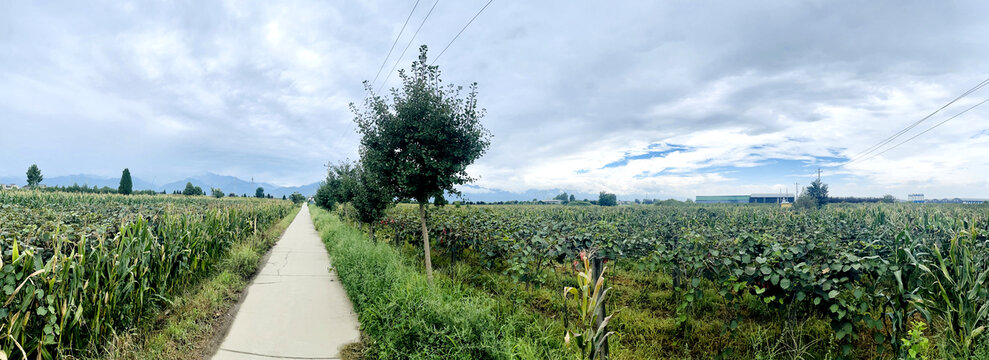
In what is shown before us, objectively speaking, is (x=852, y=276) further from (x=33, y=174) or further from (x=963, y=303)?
(x=33, y=174)

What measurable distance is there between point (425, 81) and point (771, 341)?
5.84 meters

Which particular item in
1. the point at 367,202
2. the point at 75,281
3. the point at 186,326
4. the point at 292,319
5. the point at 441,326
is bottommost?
the point at 292,319

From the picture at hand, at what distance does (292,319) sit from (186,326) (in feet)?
3.79

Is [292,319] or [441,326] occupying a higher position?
[441,326]

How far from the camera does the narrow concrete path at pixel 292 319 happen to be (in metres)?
4.16

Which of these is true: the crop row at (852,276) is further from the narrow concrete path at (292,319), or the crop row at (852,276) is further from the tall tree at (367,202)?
the tall tree at (367,202)

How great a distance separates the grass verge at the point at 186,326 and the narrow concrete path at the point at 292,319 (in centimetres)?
21

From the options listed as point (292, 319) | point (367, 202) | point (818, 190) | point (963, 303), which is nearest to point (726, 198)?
point (818, 190)

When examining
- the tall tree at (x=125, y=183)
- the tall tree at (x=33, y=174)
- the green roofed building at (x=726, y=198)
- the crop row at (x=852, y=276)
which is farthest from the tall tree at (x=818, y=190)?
the tall tree at (x=33, y=174)

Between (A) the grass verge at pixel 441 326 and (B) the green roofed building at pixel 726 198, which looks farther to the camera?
(B) the green roofed building at pixel 726 198

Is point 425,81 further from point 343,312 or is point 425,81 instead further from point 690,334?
point 690,334

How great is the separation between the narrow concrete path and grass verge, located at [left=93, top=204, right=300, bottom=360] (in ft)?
0.68

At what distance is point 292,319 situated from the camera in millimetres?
5141

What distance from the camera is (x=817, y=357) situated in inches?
136
